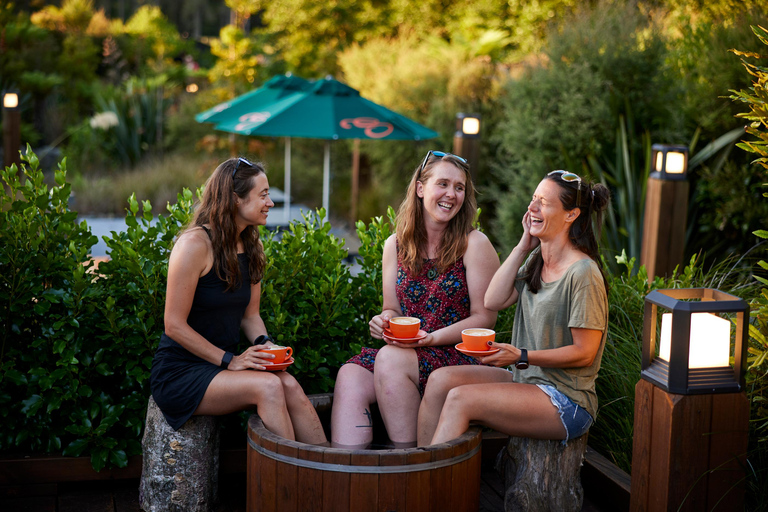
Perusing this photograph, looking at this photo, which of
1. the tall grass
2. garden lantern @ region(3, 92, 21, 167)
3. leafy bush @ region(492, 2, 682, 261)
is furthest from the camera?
the tall grass

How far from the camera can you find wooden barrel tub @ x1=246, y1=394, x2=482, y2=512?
2344 millimetres

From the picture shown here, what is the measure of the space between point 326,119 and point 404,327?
4.47m

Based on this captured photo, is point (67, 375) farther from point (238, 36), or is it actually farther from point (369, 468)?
point (238, 36)

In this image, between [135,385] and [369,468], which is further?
[135,385]

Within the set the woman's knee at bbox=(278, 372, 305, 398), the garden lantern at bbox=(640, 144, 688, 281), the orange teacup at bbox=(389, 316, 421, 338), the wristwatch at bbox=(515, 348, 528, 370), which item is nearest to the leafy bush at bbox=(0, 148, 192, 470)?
the woman's knee at bbox=(278, 372, 305, 398)

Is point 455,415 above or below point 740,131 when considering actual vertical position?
below

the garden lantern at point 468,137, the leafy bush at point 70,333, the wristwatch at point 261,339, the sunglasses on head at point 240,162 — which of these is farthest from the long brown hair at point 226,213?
the garden lantern at point 468,137

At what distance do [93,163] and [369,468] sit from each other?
11.9 m

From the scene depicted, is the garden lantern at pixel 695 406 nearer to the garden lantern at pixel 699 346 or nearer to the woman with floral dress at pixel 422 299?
the garden lantern at pixel 699 346

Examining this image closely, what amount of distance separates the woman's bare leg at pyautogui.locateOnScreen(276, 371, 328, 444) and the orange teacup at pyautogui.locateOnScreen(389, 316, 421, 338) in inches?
16.5

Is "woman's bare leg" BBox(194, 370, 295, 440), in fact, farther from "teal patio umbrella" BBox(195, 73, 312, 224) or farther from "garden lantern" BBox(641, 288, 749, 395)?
"teal patio umbrella" BBox(195, 73, 312, 224)

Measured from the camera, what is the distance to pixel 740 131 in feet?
20.1

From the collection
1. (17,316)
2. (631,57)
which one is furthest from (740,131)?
(17,316)

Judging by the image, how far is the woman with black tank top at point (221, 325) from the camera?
108 inches
